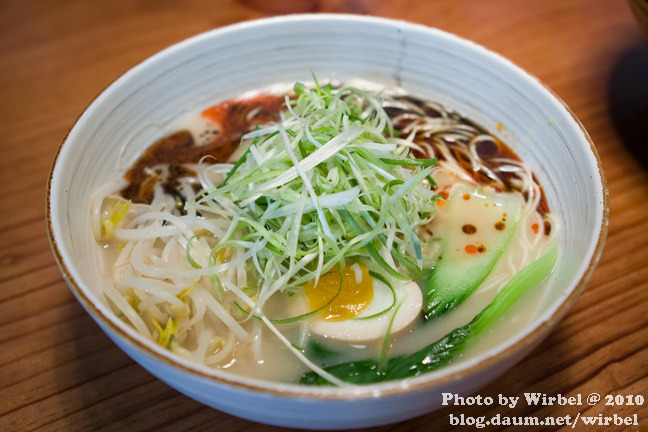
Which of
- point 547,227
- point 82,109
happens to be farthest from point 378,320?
point 82,109

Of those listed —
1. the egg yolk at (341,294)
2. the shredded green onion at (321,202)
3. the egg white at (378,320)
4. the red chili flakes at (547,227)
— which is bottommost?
the red chili flakes at (547,227)

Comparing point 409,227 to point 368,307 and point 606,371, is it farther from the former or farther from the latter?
point 606,371

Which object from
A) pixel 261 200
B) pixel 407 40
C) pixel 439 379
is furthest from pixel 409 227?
pixel 407 40

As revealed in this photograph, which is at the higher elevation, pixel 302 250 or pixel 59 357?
pixel 302 250

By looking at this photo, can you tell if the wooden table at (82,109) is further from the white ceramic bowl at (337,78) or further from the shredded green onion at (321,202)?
the shredded green onion at (321,202)

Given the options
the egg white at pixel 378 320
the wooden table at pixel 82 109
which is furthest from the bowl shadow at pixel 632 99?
the egg white at pixel 378 320

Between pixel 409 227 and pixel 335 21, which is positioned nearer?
pixel 409 227

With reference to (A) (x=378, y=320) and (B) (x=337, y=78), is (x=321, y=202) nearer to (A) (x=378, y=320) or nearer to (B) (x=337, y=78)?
(A) (x=378, y=320)
